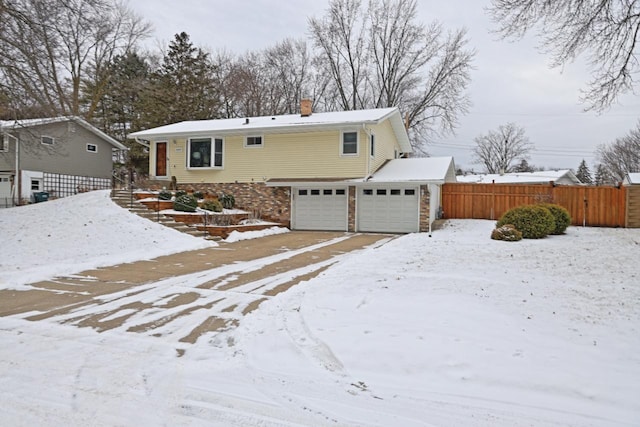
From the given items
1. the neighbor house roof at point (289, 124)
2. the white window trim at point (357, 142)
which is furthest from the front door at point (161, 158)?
the white window trim at point (357, 142)

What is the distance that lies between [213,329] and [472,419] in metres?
2.90

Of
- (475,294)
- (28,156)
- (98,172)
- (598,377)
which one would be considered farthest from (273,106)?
(598,377)

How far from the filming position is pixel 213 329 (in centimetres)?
461

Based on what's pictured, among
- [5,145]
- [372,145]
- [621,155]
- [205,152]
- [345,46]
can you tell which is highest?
[345,46]

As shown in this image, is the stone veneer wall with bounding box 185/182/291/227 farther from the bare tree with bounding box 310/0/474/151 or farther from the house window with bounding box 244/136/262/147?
the bare tree with bounding box 310/0/474/151

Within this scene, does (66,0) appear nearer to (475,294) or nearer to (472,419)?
(475,294)

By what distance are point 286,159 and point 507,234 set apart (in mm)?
9372

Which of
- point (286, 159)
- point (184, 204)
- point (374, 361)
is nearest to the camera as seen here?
point (374, 361)

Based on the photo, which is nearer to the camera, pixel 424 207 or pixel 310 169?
pixel 424 207

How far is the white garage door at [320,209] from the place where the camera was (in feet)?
54.5

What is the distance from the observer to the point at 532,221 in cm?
1199

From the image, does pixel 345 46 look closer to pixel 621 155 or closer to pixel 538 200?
pixel 538 200

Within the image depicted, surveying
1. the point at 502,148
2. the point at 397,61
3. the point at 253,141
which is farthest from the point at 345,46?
the point at 502,148

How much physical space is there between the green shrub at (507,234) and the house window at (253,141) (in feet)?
34.3
